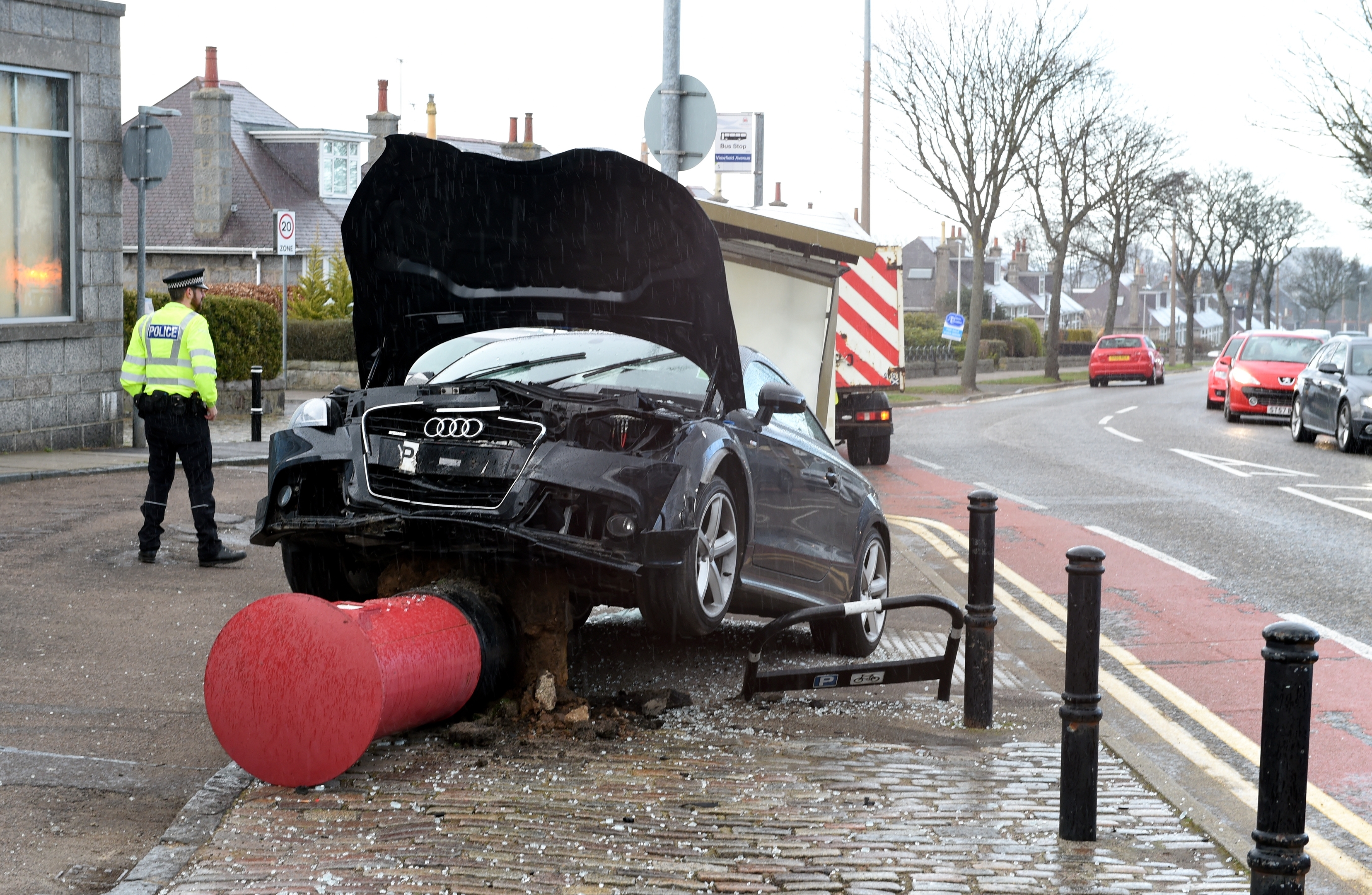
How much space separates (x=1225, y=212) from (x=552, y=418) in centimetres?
8834

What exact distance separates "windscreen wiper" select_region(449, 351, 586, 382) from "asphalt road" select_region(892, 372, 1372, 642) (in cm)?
467

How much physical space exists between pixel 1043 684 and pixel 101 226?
13.1m

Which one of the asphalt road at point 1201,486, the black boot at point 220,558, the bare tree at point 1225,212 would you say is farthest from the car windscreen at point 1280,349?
the bare tree at point 1225,212

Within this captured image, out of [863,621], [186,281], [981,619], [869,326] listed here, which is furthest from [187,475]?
[869,326]

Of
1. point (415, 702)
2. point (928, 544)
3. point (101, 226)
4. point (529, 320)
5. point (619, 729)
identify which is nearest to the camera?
point (415, 702)

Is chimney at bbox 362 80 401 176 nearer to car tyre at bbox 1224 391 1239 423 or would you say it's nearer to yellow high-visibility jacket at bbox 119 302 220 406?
→ car tyre at bbox 1224 391 1239 423

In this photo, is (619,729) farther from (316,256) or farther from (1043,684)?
(316,256)

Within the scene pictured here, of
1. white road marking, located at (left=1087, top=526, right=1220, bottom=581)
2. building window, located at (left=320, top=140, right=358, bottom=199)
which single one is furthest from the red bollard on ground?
building window, located at (left=320, top=140, right=358, bottom=199)

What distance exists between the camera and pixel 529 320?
6750mm

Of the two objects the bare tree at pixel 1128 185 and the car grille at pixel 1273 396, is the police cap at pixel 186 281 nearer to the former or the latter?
the car grille at pixel 1273 396

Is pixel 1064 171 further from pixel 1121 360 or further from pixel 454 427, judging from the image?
pixel 454 427

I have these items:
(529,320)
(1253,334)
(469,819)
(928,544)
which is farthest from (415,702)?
(1253,334)

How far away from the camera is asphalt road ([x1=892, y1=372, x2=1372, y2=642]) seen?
408 inches

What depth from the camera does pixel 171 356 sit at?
32.2ft
